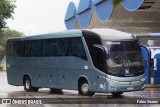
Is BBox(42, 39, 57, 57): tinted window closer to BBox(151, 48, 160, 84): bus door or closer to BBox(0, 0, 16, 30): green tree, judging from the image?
BBox(151, 48, 160, 84): bus door

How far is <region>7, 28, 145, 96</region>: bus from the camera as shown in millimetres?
16172

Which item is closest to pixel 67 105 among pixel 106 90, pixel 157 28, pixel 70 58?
pixel 106 90

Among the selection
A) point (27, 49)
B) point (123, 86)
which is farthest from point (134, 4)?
point (123, 86)

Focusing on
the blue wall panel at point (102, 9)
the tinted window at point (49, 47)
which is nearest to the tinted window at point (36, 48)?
the tinted window at point (49, 47)

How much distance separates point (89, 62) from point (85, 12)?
37140 millimetres

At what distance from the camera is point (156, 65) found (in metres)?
24.7

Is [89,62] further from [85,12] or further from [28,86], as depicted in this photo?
[85,12]

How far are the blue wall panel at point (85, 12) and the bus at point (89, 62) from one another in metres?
31.0

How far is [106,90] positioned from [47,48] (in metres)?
4.58

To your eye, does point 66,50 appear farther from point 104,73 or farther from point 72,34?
point 104,73

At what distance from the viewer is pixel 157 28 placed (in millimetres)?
52219

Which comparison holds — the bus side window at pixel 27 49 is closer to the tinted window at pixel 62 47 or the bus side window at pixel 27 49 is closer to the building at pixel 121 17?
the tinted window at pixel 62 47

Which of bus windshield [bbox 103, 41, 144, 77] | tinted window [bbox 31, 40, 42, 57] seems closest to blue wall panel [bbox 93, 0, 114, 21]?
tinted window [bbox 31, 40, 42, 57]

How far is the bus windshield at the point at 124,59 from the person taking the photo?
636 inches
